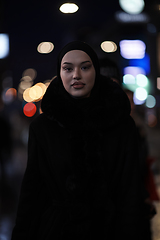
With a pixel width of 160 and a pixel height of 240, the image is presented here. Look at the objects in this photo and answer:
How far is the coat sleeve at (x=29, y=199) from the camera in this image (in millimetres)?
1968

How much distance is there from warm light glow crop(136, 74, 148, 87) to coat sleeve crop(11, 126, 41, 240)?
37.3 m

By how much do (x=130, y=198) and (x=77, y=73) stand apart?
838mm

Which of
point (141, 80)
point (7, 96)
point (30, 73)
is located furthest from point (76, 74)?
point (30, 73)

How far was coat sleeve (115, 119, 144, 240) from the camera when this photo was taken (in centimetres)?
189

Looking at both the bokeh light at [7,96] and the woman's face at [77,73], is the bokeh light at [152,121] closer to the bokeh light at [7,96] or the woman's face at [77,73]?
the bokeh light at [7,96]

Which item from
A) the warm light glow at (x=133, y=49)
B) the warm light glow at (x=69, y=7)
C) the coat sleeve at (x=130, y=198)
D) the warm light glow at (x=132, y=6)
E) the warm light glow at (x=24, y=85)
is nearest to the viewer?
the coat sleeve at (x=130, y=198)

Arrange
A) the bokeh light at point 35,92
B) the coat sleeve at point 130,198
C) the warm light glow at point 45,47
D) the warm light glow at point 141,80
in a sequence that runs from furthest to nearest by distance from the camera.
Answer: the bokeh light at point 35,92
the warm light glow at point 141,80
the warm light glow at point 45,47
the coat sleeve at point 130,198

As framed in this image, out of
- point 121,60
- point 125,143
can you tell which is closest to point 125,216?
Result: point 125,143

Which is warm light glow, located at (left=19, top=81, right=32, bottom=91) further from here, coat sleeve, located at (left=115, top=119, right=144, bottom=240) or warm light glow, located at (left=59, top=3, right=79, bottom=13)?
coat sleeve, located at (left=115, top=119, right=144, bottom=240)

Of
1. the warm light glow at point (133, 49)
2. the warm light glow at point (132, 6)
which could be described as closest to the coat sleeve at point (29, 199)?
the warm light glow at point (132, 6)

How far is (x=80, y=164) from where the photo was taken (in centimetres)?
193

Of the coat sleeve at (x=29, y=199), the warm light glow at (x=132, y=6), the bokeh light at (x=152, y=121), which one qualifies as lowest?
the bokeh light at (x=152, y=121)

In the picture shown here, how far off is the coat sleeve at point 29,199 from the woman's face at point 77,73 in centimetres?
42

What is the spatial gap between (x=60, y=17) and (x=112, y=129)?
30.9ft
